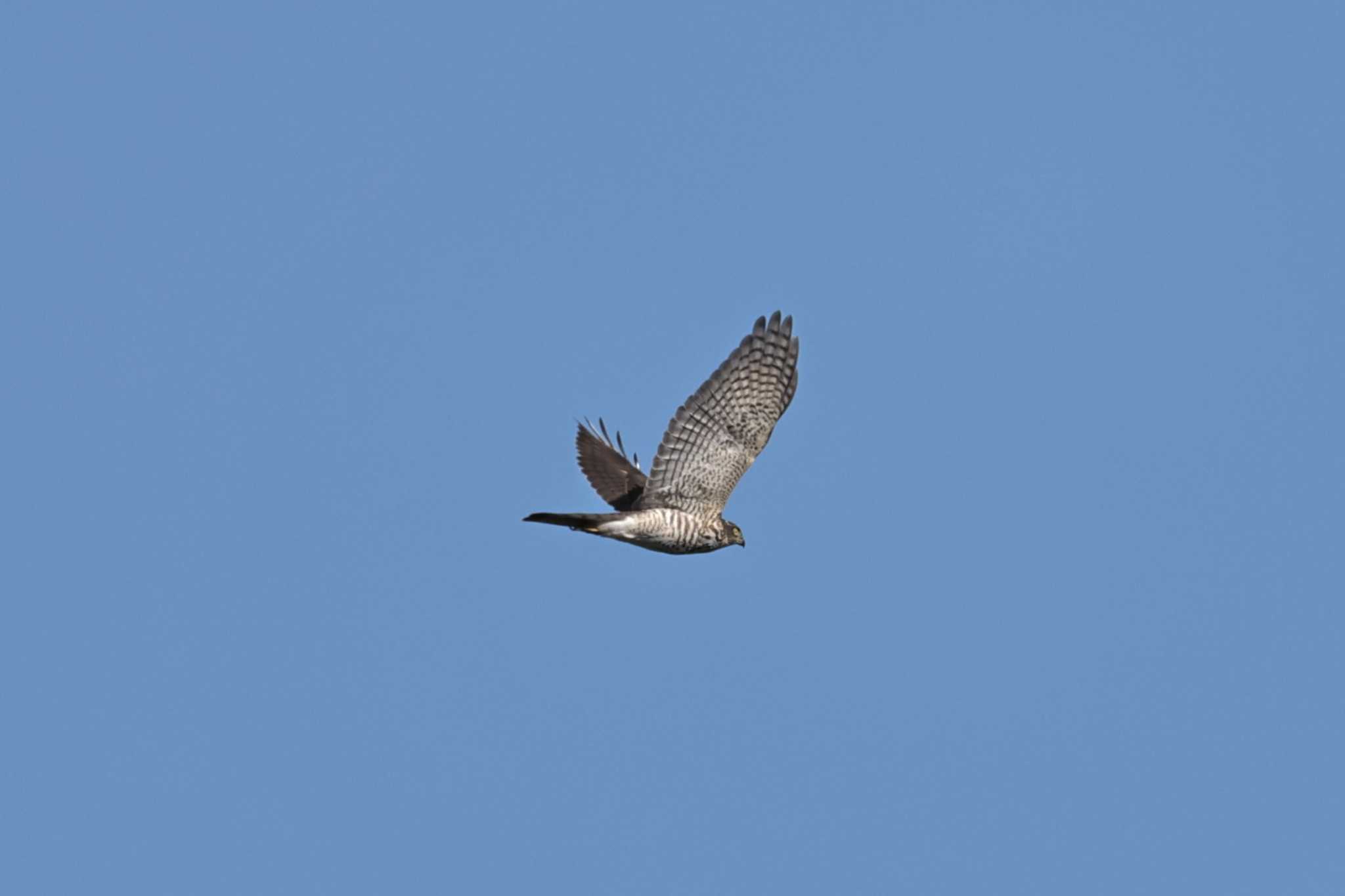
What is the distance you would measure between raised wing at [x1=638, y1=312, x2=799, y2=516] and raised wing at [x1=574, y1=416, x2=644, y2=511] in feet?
5.76

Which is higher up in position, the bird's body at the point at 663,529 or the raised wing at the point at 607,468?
the raised wing at the point at 607,468

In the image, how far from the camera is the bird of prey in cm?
2034

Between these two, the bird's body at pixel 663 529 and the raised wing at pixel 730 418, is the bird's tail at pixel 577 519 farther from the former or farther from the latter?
the raised wing at pixel 730 418

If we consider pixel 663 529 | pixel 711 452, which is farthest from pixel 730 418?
pixel 663 529

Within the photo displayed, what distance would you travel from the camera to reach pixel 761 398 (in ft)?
66.9

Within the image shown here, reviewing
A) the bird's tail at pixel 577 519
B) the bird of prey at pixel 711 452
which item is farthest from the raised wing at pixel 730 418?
the bird's tail at pixel 577 519

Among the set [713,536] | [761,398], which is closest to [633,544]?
[713,536]

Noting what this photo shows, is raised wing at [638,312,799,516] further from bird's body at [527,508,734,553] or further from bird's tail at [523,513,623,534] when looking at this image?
bird's tail at [523,513,623,534]

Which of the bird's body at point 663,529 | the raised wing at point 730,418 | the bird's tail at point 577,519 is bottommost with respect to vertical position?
the bird's tail at point 577,519

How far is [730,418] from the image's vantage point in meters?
20.5

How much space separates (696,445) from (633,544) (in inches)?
55.3

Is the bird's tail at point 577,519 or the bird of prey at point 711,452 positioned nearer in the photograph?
the bird's tail at point 577,519

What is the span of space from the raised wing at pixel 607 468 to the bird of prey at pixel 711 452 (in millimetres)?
1425

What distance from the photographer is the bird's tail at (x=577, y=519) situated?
773 inches
